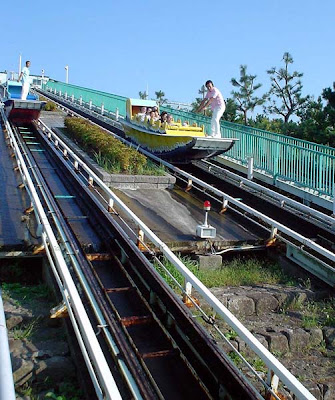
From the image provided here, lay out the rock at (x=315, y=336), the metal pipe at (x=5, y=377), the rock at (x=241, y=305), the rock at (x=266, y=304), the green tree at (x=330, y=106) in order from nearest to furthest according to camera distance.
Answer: the metal pipe at (x=5, y=377) < the rock at (x=315, y=336) < the rock at (x=241, y=305) < the rock at (x=266, y=304) < the green tree at (x=330, y=106)

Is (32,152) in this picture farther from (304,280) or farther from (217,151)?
(304,280)

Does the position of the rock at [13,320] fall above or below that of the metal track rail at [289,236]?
below

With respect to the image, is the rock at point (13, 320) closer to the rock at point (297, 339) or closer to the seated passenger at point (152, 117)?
the rock at point (297, 339)

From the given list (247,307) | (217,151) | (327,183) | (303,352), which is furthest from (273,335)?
(217,151)

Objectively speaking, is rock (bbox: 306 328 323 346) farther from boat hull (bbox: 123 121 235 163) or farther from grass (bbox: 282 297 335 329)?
boat hull (bbox: 123 121 235 163)

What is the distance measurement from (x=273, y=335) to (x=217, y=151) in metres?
8.64

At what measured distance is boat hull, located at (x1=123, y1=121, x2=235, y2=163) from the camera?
13.6 m

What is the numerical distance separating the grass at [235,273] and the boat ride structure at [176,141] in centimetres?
571

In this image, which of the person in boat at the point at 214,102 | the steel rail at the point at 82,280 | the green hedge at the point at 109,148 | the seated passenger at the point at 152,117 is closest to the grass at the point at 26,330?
the steel rail at the point at 82,280

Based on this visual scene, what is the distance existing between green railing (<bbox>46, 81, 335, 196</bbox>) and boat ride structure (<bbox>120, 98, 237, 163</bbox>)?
75cm

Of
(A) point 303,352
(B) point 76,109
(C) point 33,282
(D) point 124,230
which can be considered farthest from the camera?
(B) point 76,109

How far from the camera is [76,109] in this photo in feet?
101

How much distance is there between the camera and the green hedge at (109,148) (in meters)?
13.0

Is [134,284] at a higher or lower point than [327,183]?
lower
